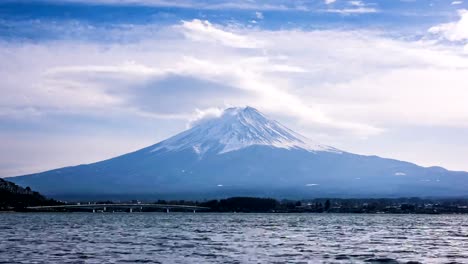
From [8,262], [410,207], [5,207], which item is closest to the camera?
[8,262]

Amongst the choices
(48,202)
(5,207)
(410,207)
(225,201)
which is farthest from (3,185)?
(410,207)

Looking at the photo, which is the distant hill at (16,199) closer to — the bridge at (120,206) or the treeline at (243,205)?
the bridge at (120,206)

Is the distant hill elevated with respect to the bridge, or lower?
elevated

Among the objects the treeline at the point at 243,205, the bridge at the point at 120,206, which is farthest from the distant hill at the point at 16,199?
the treeline at the point at 243,205

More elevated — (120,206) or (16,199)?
(16,199)

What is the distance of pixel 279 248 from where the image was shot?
1603 inches

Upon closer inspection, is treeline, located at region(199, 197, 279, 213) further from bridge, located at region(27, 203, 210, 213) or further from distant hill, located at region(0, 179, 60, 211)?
distant hill, located at region(0, 179, 60, 211)

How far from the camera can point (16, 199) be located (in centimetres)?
13288

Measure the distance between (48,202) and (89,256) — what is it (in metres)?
106

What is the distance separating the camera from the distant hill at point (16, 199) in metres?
127

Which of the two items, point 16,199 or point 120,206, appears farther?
point 16,199

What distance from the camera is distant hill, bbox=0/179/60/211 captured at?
417 feet

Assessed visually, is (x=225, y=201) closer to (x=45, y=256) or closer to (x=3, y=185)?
(x=3, y=185)

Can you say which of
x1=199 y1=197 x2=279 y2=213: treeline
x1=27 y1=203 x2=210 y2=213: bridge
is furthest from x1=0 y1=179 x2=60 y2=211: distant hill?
x1=199 y1=197 x2=279 y2=213: treeline
